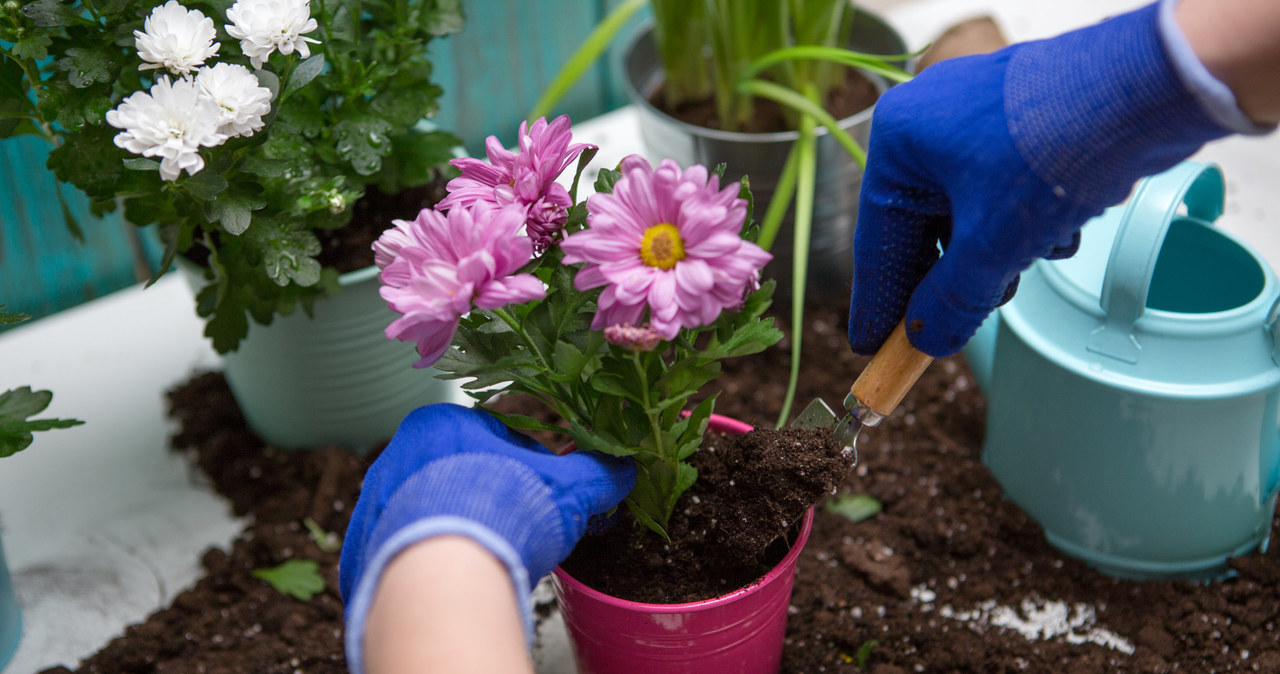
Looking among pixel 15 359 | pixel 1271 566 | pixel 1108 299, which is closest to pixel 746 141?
pixel 1108 299

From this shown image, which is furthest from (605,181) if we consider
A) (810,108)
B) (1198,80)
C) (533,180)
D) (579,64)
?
(579,64)

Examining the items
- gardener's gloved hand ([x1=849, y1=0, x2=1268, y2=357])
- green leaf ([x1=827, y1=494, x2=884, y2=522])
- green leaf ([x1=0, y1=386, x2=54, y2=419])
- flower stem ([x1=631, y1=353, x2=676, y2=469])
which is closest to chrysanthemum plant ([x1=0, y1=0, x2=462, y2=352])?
green leaf ([x1=0, y1=386, x2=54, y2=419])

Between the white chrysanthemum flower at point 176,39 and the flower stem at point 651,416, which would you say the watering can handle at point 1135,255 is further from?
the white chrysanthemum flower at point 176,39

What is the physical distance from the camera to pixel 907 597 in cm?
102

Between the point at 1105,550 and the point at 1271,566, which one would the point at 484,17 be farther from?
the point at 1271,566

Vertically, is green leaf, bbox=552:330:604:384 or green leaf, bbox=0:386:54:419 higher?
green leaf, bbox=552:330:604:384

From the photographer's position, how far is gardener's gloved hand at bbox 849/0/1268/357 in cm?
61

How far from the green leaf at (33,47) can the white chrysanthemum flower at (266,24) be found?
6.4 inches

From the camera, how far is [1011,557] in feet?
3.45

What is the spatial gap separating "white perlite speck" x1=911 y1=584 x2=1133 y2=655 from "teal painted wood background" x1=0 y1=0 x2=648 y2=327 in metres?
1.03

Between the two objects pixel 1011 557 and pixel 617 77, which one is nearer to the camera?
pixel 1011 557

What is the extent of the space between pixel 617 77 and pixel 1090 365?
Answer: 3.44 ft

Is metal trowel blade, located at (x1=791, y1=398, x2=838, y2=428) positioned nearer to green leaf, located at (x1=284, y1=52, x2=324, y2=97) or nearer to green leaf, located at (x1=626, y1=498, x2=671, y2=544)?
green leaf, located at (x1=626, y1=498, x2=671, y2=544)

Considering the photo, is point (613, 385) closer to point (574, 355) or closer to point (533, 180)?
point (574, 355)
